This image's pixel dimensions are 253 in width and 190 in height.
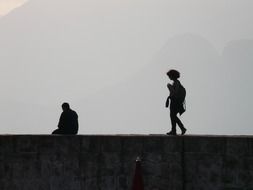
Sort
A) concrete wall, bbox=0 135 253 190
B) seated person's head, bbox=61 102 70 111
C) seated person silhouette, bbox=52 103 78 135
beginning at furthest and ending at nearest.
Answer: seated person's head, bbox=61 102 70 111, seated person silhouette, bbox=52 103 78 135, concrete wall, bbox=0 135 253 190

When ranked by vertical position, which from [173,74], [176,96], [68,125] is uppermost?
[173,74]

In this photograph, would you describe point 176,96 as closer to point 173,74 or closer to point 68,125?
point 173,74

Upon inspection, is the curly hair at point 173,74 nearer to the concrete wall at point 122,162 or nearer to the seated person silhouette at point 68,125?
the concrete wall at point 122,162

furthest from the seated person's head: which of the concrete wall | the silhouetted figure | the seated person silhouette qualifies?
the silhouetted figure

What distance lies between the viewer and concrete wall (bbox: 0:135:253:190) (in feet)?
40.5

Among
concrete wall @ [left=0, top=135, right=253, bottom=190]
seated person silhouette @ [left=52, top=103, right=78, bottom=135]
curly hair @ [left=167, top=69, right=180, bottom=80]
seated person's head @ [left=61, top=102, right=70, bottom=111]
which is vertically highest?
curly hair @ [left=167, top=69, right=180, bottom=80]

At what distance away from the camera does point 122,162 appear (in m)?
12.8

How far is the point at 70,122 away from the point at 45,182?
6.14 ft

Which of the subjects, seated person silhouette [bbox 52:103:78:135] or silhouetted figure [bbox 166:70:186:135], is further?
seated person silhouette [bbox 52:103:78:135]

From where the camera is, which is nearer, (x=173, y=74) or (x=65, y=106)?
(x=173, y=74)

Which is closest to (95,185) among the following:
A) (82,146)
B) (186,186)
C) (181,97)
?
(82,146)

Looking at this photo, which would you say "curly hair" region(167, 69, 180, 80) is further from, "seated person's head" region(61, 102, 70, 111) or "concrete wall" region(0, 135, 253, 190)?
"seated person's head" region(61, 102, 70, 111)

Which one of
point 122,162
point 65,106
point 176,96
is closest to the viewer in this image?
point 122,162

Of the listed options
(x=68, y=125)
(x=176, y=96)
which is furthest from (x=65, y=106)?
(x=176, y=96)
